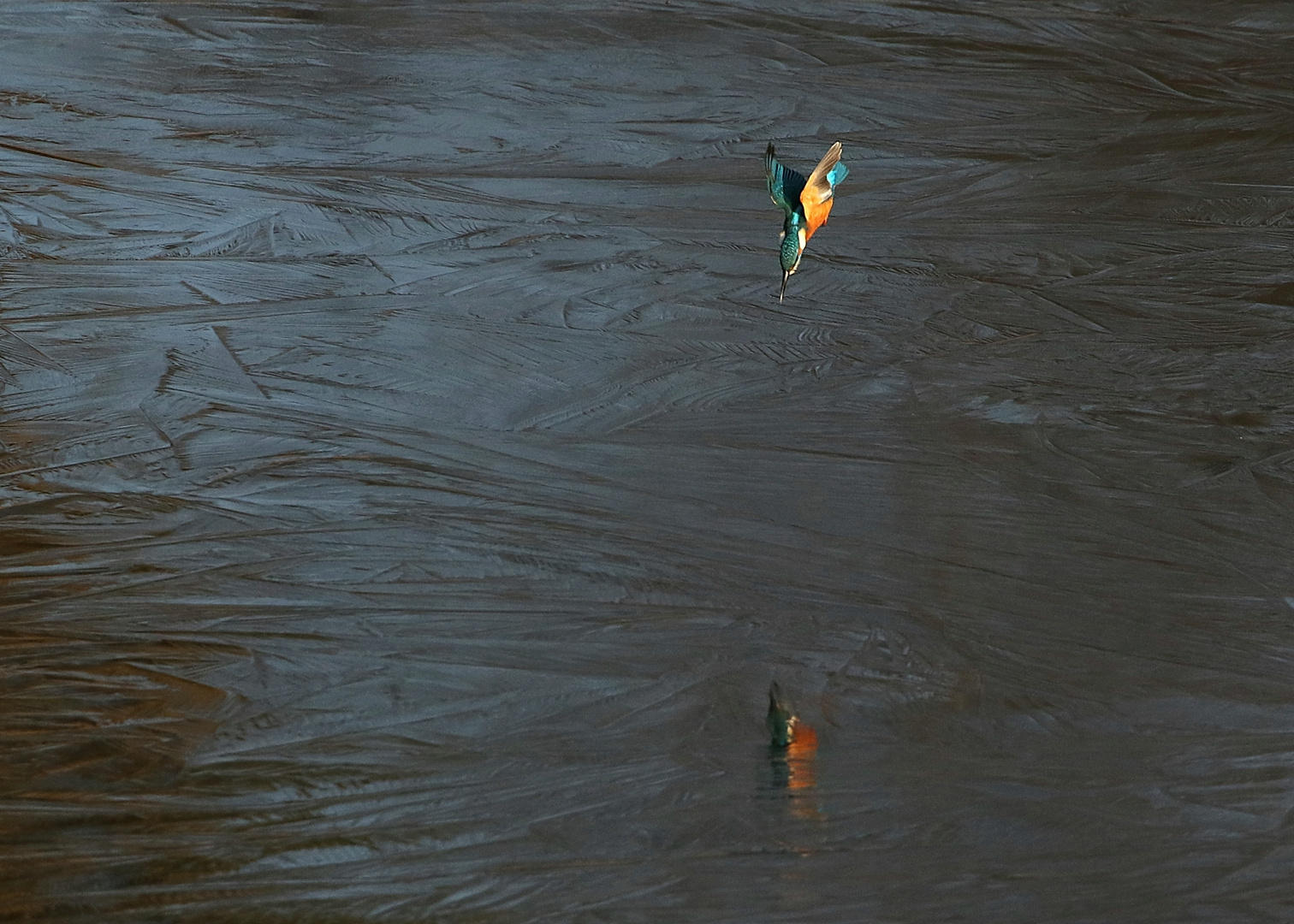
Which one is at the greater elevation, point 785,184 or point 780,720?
point 785,184

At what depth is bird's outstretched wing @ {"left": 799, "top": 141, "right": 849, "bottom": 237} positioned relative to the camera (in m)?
1.42

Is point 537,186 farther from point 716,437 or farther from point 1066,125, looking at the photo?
point 1066,125

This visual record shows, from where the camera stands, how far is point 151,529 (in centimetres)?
165

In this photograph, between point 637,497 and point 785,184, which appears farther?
point 637,497

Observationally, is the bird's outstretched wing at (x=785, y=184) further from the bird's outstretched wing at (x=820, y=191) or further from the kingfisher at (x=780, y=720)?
the kingfisher at (x=780, y=720)

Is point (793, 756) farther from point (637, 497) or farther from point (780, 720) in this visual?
point (637, 497)

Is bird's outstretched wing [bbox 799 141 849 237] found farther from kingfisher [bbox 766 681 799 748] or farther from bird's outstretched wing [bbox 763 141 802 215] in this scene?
kingfisher [bbox 766 681 799 748]

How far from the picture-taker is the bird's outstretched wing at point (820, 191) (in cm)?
142

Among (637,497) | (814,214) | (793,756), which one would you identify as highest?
(814,214)

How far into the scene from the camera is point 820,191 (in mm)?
1448

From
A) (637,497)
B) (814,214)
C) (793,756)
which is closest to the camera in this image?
(793,756)

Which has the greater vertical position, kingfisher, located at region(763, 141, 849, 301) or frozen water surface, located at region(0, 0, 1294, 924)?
kingfisher, located at region(763, 141, 849, 301)

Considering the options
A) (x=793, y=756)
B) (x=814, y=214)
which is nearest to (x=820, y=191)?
(x=814, y=214)

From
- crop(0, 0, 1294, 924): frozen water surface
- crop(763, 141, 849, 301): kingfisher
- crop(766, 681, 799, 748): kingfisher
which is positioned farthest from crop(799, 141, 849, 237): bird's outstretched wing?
crop(766, 681, 799, 748): kingfisher
